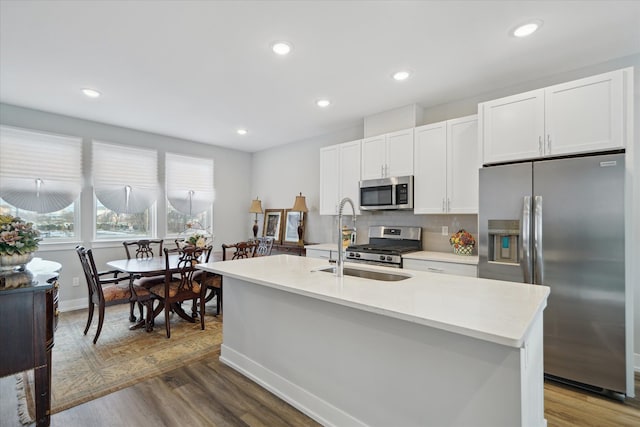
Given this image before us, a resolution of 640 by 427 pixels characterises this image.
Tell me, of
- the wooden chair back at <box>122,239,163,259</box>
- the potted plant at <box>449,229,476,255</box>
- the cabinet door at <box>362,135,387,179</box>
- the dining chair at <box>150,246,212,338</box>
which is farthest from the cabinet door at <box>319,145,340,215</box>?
the wooden chair back at <box>122,239,163,259</box>

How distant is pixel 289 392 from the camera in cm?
210

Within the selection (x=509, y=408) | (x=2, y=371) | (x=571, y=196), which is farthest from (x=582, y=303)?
(x=2, y=371)

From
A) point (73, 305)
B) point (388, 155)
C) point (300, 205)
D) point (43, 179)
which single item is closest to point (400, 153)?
point (388, 155)

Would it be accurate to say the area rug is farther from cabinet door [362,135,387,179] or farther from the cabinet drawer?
cabinet door [362,135,387,179]

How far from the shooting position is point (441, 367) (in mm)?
1433

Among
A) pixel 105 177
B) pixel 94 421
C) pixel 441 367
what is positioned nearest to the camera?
pixel 441 367

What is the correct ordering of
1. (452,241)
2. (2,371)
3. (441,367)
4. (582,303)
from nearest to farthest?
1. (441,367)
2. (2,371)
3. (582,303)
4. (452,241)

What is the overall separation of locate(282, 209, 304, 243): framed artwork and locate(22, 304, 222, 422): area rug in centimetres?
194

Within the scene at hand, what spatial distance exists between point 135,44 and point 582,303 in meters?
3.98

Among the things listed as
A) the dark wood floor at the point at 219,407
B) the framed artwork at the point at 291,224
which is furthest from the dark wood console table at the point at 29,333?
the framed artwork at the point at 291,224

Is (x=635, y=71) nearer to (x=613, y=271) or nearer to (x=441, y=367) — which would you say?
(x=613, y=271)

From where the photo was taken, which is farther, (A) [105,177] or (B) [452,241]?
(A) [105,177]

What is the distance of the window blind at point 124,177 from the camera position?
445cm

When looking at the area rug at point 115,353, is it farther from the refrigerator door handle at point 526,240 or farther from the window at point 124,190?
the refrigerator door handle at point 526,240
